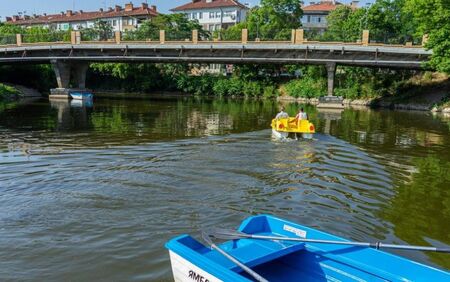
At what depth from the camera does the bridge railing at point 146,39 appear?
49.1m

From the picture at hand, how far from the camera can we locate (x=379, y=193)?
43.3 feet

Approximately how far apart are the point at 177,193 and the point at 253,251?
6014 millimetres

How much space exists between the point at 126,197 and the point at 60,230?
8.35 ft

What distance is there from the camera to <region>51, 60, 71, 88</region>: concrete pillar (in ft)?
→ 195

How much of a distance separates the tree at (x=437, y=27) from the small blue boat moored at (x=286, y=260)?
126 feet

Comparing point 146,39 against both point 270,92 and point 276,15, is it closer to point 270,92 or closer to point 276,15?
point 270,92

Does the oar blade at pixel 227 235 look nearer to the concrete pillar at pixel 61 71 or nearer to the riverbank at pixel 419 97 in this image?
the riverbank at pixel 419 97

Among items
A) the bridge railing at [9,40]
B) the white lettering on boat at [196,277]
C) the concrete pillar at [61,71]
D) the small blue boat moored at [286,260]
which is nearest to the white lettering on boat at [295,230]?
the small blue boat moored at [286,260]

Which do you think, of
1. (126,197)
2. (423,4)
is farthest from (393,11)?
(126,197)

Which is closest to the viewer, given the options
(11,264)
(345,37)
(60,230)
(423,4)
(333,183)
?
(11,264)

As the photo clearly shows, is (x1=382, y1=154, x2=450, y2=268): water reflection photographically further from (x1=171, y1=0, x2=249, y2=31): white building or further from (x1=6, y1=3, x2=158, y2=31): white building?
(x1=6, y1=3, x2=158, y2=31): white building

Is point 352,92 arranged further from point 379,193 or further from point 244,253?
point 244,253

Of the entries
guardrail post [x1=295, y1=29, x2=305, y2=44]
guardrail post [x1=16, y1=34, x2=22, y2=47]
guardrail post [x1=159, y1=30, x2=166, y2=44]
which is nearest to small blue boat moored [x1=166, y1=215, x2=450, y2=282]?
guardrail post [x1=295, y1=29, x2=305, y2=44]

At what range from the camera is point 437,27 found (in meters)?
41.6
